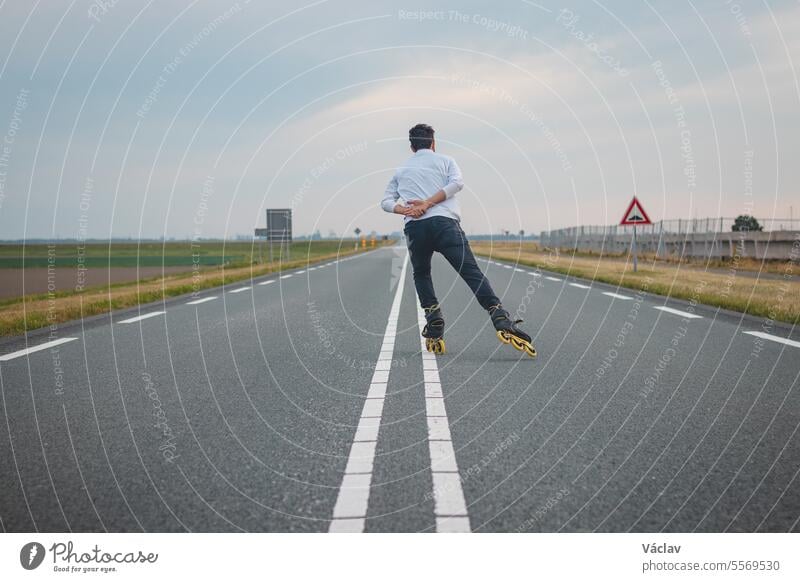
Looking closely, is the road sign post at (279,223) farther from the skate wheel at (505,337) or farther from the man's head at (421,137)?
the skate wheel at (505,337)

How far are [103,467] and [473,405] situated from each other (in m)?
2.25

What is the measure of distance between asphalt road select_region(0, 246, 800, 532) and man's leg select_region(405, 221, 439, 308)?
570 mm

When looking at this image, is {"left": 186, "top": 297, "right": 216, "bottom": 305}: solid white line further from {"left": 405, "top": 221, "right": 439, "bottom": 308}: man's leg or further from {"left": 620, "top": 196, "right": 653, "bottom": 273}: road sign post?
{"left": 620, "top": 196, "right": 653, "bottom": 273}: road sign post

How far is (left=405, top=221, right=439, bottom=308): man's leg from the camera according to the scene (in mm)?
6527

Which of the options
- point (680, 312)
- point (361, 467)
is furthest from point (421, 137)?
point (680, 312)

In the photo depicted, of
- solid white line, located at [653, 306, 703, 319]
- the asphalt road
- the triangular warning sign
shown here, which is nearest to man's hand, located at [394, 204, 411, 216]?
the asphalt road

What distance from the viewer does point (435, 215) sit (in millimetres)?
6492
